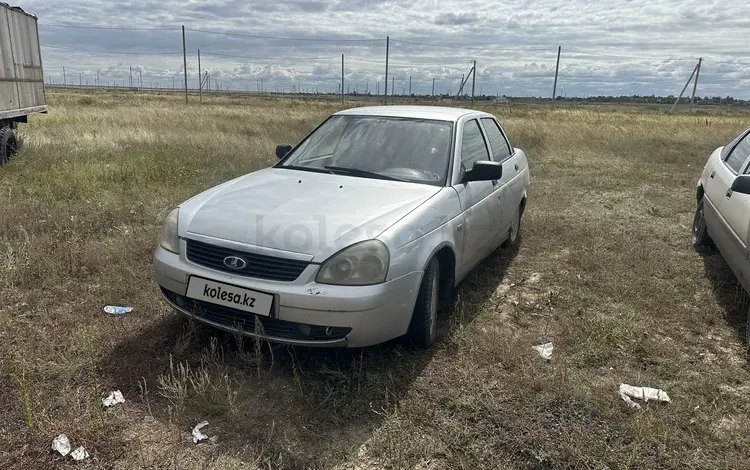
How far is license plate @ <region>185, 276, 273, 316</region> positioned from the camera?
2.71m

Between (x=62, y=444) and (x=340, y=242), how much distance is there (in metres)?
1.60

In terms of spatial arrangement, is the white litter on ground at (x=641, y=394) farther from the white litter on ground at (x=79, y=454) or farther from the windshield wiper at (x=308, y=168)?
the white litter on ground at (x=79, y=454)

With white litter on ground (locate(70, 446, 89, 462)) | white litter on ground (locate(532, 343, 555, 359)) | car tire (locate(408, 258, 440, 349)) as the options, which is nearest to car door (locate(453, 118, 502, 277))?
car tire (locate(408, 258, 440, 349))

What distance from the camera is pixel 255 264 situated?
277 centimetres

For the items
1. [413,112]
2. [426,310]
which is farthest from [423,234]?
[413,112]

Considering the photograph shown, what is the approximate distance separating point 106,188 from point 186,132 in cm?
725

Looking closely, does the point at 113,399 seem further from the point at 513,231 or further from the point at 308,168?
the point at 513,231

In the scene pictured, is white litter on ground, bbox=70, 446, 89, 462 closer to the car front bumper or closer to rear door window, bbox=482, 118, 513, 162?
the car front bumper

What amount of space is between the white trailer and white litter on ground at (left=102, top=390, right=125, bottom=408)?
8.60 m

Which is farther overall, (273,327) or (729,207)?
(729,207)

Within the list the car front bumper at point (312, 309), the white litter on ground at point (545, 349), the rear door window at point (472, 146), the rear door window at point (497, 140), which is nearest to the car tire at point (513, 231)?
the rear door window at point (497, 140)

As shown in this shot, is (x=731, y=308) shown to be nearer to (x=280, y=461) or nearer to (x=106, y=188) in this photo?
(x=280, y=461)

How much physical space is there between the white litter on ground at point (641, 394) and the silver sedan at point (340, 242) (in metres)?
1.17

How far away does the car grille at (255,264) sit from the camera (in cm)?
272
